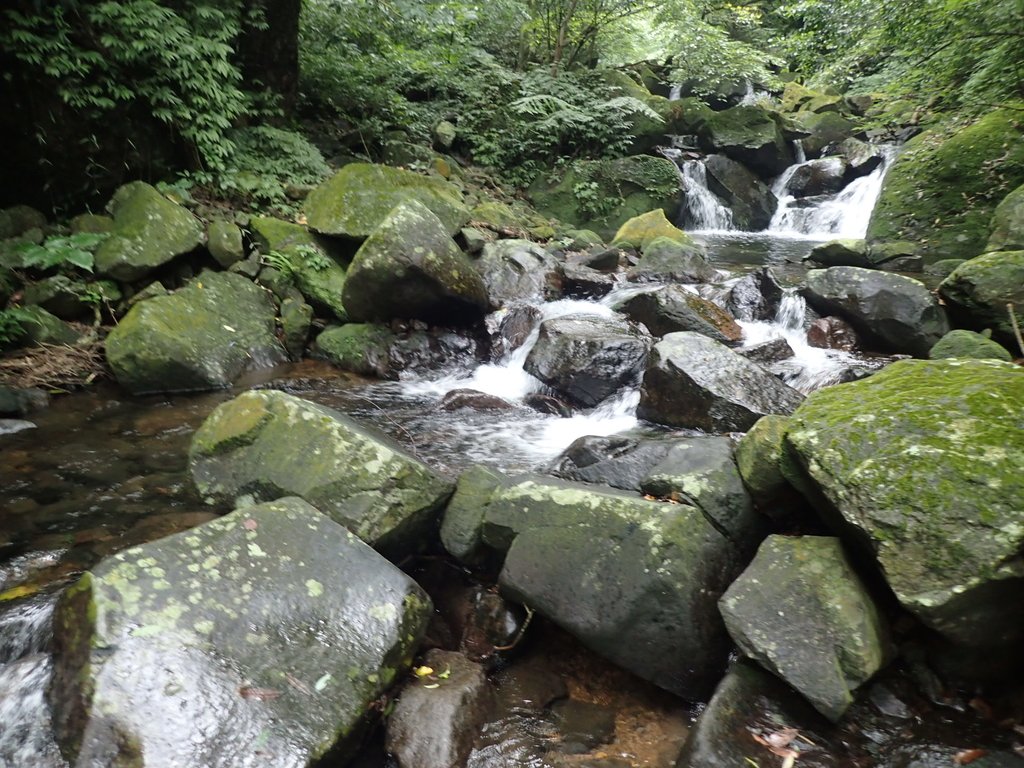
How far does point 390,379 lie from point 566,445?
2.32 metres

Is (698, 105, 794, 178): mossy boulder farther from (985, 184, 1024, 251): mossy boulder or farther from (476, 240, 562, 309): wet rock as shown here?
(476, 240, 562, 309): wet rock

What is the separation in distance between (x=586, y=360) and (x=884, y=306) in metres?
3.04

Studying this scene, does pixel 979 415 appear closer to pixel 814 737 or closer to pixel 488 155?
pixel 814 737

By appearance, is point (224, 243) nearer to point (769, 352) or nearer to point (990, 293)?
point (769, 352)

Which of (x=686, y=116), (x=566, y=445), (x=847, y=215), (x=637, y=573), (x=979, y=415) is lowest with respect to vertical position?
(x=566, y=445)

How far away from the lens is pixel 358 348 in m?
6.54

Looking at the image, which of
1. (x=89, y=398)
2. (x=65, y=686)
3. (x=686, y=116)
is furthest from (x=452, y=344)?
(x=686, y=116)

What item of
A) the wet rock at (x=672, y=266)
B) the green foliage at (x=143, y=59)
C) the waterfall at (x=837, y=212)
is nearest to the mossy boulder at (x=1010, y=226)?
the wet rock at (x=672, y=266)

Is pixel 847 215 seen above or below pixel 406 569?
above

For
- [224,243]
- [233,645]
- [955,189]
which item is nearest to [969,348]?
[955,189]

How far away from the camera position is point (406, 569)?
3.40 meters

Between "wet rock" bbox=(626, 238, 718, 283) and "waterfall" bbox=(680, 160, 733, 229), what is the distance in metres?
5.05

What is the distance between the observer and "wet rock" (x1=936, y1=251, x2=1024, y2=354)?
5.21 meters

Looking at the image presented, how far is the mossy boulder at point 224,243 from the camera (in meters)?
6.92
